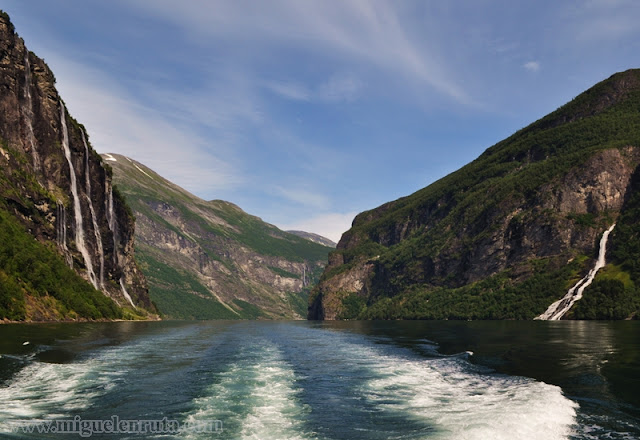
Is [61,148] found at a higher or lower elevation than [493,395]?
higher

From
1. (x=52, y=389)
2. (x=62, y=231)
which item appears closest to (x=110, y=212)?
(x=62, y=231)

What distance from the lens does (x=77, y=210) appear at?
141 m

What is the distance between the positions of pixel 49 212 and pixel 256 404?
11514 centimetres

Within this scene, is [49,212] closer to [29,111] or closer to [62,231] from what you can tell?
[62,231]

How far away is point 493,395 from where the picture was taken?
958 inches

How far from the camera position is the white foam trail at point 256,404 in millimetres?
18344

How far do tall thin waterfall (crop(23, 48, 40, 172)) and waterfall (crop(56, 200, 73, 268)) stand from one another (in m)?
Result: 14.0

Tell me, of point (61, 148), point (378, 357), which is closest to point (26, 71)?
point (61, 148)

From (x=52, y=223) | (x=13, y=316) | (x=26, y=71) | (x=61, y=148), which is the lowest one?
(x=13, y=316)

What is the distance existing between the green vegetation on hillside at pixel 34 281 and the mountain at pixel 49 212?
203mm

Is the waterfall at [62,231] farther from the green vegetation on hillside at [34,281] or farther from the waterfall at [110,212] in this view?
the waterfall at [110,212]

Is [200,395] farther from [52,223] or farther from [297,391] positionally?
[52,223]

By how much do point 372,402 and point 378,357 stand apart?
2193 centimetres

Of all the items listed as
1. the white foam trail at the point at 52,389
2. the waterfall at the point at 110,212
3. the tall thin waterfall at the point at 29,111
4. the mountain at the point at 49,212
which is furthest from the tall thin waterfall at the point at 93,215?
the white foam trail at the point at 52,389
